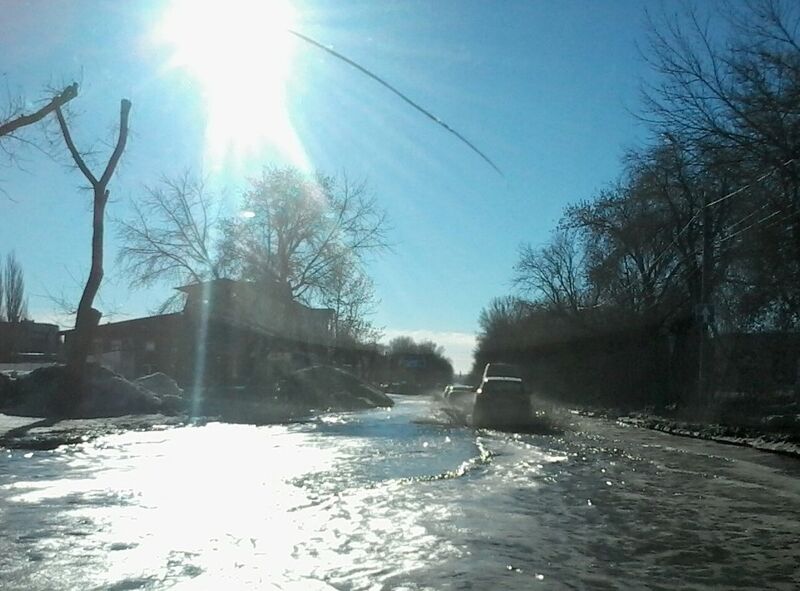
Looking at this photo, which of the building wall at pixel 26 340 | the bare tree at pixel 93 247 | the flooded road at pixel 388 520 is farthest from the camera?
the building wall at pixel 26 340

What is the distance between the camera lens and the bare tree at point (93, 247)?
93.6ft

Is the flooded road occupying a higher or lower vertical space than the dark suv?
lower

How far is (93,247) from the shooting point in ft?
98.3

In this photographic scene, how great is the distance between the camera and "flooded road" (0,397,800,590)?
7191 mm

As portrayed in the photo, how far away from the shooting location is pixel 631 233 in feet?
159

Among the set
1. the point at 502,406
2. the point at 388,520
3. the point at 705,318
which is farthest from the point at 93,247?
the point at 388,520

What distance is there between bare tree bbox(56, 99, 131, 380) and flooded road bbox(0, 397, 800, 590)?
11693 mm

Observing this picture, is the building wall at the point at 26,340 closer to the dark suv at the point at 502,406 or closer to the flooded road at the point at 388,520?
the dark suv at the point at 502,406

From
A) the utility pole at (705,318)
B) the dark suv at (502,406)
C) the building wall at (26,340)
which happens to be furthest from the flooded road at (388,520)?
the building wall at (26,340)

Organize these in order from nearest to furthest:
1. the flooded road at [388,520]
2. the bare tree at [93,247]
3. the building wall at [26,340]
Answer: the flooded road at [388,520] → the bare tree at [93,247] → the building wall at [26,340]

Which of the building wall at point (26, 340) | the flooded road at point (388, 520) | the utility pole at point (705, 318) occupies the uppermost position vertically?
the building wall at point (26, 340)

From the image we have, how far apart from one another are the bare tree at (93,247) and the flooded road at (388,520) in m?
11.7

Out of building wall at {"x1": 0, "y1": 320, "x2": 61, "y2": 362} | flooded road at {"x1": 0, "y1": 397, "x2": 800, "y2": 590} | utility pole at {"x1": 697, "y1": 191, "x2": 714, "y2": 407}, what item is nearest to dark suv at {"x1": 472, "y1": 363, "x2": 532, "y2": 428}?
utility pole at {"x1": 697, "y1": 191, "x2": 714, "y2": 407}

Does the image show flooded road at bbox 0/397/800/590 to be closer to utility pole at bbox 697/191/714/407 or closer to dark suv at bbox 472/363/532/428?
dark suv at bbox 472/363/532/428
